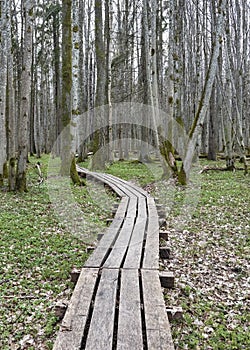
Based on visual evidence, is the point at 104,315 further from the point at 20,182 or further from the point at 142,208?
the point at 20,182

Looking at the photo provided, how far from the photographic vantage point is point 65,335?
2949mm

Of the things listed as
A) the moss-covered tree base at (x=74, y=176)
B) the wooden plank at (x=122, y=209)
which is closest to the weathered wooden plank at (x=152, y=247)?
the wooden plank at (x=122, y=209)

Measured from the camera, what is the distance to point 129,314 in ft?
10.8

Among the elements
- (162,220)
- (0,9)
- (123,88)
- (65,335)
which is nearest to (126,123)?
(123,88)

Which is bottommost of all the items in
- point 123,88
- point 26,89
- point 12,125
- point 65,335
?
point 65,335

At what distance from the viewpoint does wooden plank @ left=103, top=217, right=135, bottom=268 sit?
4.57 metres

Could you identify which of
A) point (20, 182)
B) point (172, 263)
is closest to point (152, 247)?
point (172, 263)

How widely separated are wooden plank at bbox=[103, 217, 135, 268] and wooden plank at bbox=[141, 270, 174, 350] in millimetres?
500

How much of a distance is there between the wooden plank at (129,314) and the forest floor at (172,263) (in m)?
0.58

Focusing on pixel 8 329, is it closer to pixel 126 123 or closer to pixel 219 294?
A: pixel 219 294

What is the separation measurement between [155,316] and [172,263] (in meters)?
2.44

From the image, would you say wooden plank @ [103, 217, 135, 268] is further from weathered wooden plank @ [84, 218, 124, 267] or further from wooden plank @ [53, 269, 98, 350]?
wooden plank @ [53, 269, 98, 350]

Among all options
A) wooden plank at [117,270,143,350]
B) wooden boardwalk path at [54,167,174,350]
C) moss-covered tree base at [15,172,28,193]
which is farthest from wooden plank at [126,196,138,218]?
moss-covered tree base at [15,172,28,193]

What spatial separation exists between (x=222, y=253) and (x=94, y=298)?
10.5 ft
